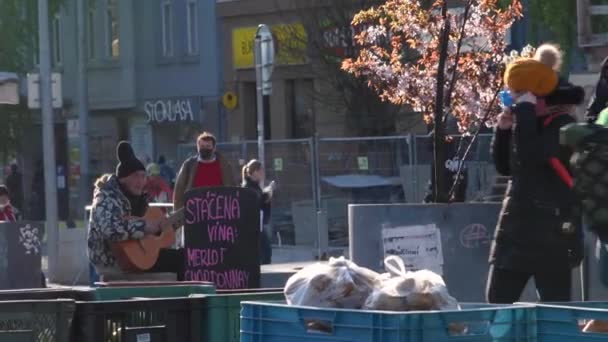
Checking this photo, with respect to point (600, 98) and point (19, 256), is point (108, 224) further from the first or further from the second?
point (19, 256)

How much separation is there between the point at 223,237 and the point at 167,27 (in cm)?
3001

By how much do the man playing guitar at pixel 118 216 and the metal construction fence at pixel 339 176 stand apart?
10.0 metres

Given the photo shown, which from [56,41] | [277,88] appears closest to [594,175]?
[277,88]

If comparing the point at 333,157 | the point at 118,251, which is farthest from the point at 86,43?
the point at 118,251

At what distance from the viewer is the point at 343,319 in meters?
5.18

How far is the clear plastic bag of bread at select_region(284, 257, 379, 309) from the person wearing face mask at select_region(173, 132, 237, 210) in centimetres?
987

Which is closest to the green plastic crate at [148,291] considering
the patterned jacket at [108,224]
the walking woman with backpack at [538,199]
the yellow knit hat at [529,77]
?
the walking woman with backpack at [538,199]

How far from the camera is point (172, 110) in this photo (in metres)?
40.2

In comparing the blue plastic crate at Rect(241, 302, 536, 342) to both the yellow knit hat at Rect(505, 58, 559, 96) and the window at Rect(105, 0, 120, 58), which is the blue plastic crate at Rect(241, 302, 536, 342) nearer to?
the yellow knit hat at Rect(505, 58, 559, 96)

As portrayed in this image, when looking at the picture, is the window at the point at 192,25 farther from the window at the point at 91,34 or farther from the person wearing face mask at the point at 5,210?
the person wearing face mask at the point at 5,210

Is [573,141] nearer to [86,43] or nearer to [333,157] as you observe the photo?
[333,157]

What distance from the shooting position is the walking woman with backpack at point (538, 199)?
25.7 ft

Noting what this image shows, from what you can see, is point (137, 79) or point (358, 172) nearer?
point (358, 172)

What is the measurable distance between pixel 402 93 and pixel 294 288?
27.5ft
